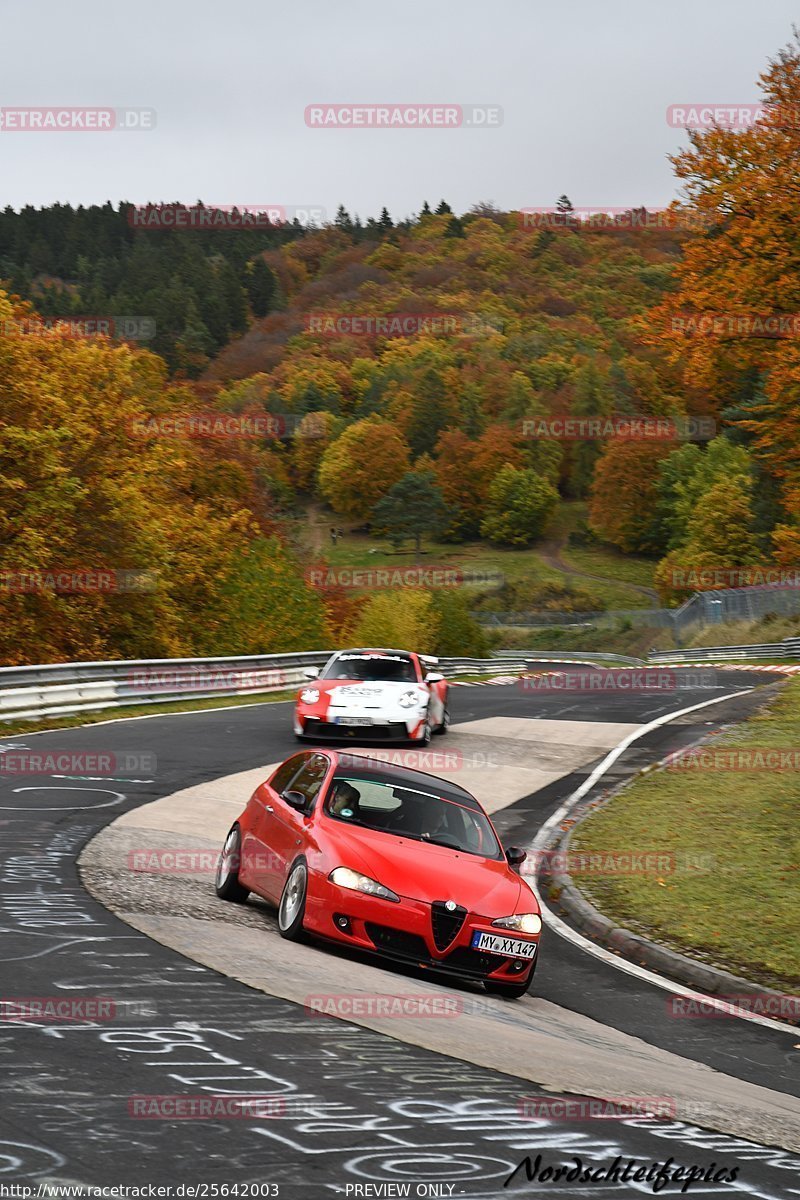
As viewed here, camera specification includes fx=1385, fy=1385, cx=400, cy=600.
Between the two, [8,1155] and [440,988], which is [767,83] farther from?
[8,1155]

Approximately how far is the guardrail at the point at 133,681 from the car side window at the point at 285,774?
11.6 m

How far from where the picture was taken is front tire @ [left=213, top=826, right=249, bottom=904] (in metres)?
10.6

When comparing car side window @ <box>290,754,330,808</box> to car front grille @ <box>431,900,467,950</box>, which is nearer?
car front grille @ <box>431,900,467,950</box>

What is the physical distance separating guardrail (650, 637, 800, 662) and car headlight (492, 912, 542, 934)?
1680 inches

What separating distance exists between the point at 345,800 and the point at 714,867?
Answer: 526 centimetres

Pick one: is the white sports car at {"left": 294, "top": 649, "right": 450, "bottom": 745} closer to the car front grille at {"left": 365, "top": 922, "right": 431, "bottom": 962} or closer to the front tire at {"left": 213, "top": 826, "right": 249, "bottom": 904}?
the front tire at {"left": 213, "top": 826, "right": 249, "bottom": 904}

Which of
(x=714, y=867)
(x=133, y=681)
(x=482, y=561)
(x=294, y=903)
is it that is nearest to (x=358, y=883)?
(x=294, y=903)

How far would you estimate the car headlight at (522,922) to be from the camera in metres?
9.00

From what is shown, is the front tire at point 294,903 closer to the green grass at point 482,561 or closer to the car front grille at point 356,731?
the car front grille at point 356,731

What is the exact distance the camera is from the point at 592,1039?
26.2 feet

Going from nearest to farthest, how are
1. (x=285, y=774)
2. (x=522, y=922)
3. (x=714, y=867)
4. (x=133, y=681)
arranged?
(x=522, y=922)
(x=285, y=774)
(x=714, y=867)
(x=133, y=681)

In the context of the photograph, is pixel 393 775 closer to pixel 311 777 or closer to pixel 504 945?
pixel 311 777

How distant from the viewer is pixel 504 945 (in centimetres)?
894

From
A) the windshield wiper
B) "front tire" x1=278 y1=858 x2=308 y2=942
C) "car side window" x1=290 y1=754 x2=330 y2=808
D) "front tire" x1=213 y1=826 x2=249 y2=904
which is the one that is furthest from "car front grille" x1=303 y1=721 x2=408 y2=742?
"front tire" x1=278 y1=858 x2=308 y2=942
